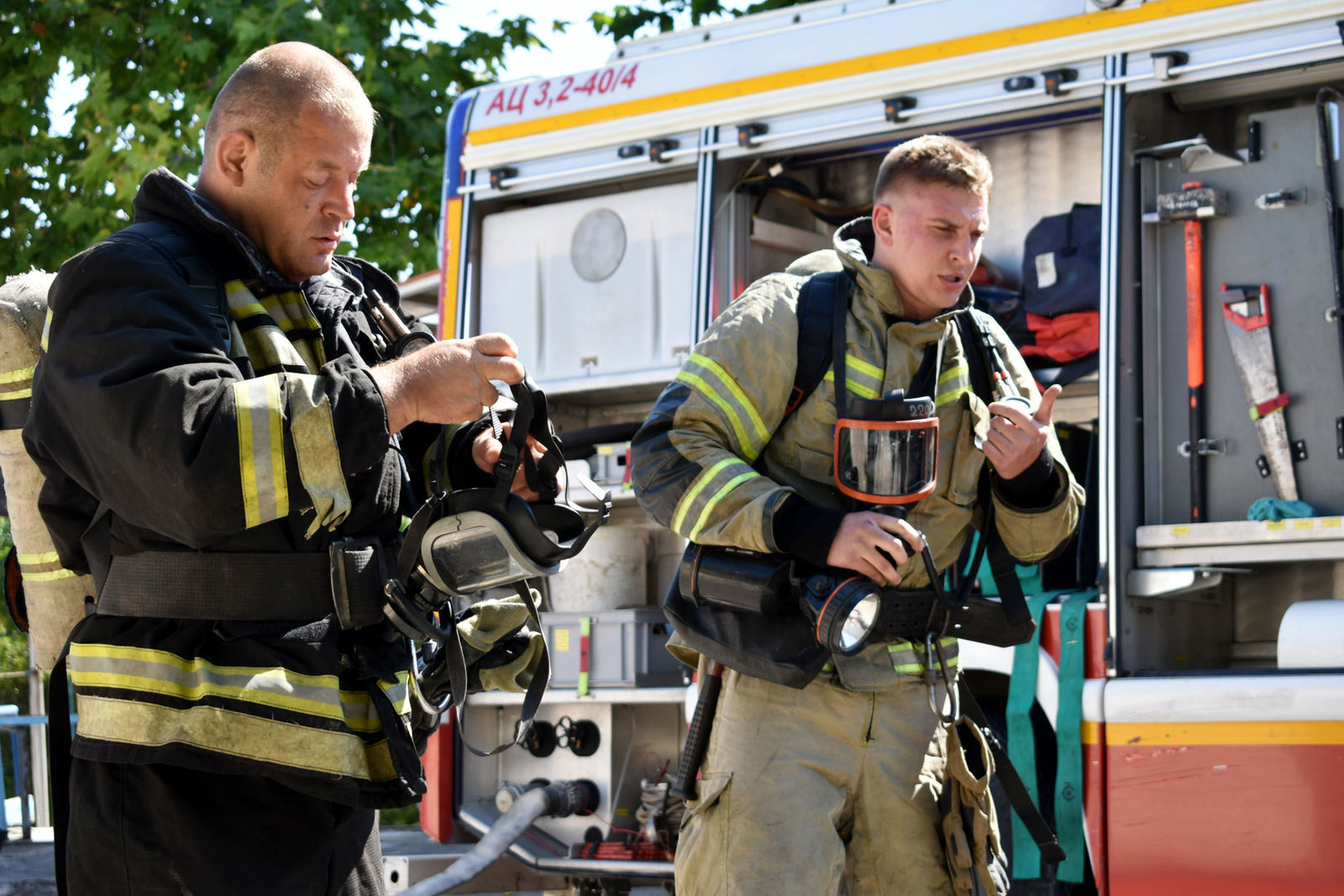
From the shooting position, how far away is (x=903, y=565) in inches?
111

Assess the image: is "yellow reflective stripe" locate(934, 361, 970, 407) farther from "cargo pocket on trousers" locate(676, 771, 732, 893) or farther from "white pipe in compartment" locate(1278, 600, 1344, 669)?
"white pipe in compartment" locate(1278, 600, 1344, 669)

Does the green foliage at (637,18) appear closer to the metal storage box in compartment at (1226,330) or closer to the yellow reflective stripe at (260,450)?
the metal storage box in compartment at (1226,330)

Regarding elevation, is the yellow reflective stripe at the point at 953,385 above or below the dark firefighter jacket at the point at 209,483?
above

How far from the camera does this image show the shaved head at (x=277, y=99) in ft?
7.34

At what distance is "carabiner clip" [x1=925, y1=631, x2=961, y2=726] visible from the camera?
2850 mm

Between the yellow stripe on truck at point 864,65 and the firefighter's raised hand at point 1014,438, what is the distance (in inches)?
73.5

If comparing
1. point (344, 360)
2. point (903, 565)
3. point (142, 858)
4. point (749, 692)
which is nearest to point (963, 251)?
point (903, 565)

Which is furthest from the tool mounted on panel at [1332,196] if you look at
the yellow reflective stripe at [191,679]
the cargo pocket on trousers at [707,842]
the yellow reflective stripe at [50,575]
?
the yellow reflective stripe at [50,575]

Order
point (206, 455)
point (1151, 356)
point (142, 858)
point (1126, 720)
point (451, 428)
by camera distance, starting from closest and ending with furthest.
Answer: point (206, 455), point (142, 858), point (451, 428), point (1126, 720), point (1151, 356)

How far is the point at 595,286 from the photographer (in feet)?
18.2

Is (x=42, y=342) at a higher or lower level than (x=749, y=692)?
higher

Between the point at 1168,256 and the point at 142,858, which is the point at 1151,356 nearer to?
the point at 1168,256

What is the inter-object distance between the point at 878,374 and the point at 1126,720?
1641mm

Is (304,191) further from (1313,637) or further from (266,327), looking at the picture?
(1313,637)
